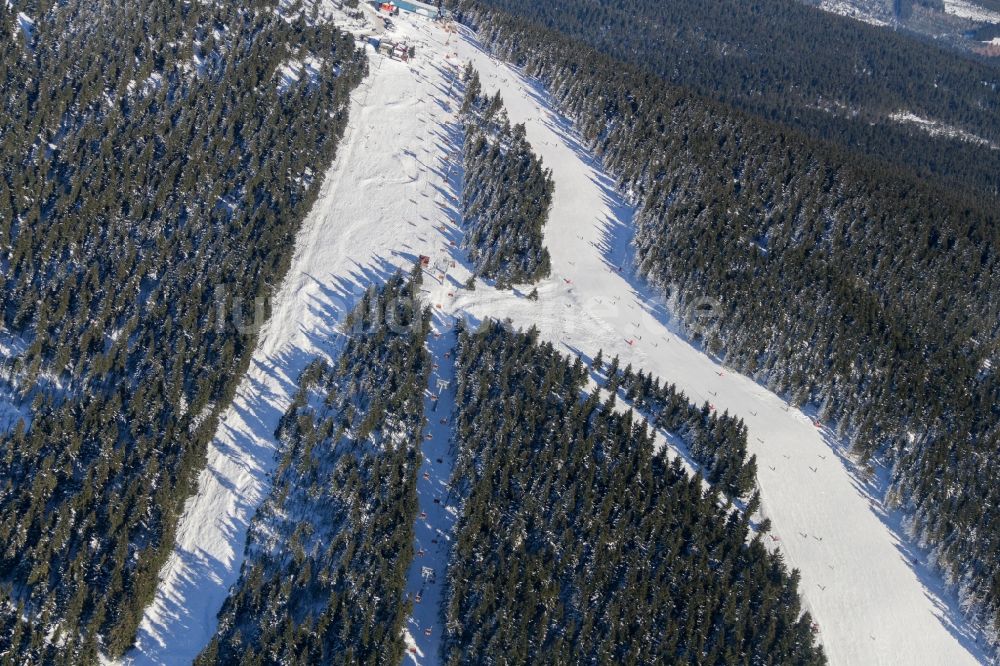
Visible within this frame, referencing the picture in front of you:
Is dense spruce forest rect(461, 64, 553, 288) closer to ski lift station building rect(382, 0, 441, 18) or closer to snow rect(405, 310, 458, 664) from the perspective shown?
snow rect(405, 310, 458, 664)

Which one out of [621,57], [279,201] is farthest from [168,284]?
[621,57]

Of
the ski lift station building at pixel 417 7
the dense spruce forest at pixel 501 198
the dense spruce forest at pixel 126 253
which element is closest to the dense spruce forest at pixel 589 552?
the dense spruce forest at pixel 501 198

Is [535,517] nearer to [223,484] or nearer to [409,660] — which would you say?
[409,660]

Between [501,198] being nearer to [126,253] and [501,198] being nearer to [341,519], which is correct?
[126,253]

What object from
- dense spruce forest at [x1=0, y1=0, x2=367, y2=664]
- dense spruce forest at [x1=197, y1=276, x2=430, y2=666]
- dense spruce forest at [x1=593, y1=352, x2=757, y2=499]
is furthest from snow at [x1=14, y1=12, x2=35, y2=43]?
dense spruce forest at [x1=593, y1=352, x2=757, y2=499]

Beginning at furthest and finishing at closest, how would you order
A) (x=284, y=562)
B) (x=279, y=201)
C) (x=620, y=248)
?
1. (x=620, y=248)
2. (x=279, y=201)
3. (x=284, y=562)

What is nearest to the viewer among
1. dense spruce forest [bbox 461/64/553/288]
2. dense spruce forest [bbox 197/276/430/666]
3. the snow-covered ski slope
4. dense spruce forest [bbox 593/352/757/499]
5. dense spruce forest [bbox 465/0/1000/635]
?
dense spruce forest [bbox 197/276/430/666]

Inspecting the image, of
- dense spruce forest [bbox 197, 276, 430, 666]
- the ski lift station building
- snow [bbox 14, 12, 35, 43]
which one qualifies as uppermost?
the ski lift station building
